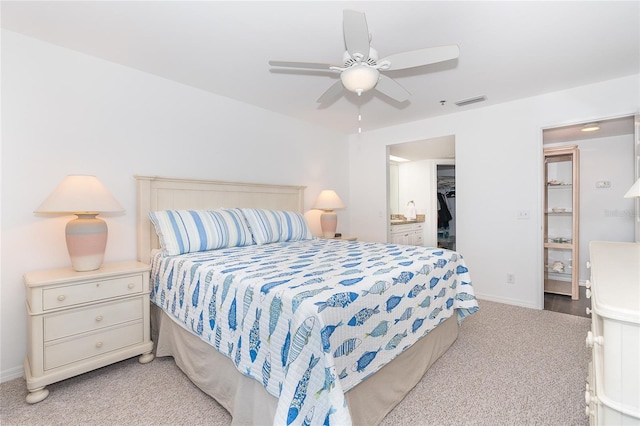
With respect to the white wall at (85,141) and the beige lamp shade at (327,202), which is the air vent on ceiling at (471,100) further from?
the white wall at (85,141)

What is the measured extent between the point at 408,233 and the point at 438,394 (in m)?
4.22

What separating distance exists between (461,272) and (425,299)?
28.2 inches

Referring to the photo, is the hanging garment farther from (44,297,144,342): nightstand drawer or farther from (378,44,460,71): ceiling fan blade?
(44,297,144,342): nightstand drawer

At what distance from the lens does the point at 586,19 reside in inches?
79.4

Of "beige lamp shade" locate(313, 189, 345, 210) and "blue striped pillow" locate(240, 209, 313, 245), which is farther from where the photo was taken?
"beige lamp shade" locate(313, 189, 345, 210)

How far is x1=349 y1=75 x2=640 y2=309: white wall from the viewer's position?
3.16 meters

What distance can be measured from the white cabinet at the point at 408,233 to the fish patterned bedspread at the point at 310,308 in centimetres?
291

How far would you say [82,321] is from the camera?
2.06 metres

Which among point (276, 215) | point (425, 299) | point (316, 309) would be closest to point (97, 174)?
point (276, 215)

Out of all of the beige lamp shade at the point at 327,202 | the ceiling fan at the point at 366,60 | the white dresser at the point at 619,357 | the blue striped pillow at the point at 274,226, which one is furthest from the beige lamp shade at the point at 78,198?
the white dresser at the point at 619,357

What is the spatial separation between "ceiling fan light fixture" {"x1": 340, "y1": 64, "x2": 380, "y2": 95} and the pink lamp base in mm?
2038

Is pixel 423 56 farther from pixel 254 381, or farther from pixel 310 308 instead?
pixel 254 381

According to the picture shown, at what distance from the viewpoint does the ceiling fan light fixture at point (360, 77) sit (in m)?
1.92

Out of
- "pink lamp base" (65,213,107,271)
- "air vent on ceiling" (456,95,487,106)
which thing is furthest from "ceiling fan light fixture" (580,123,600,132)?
"pink lamp base" (65,213,107,271)
